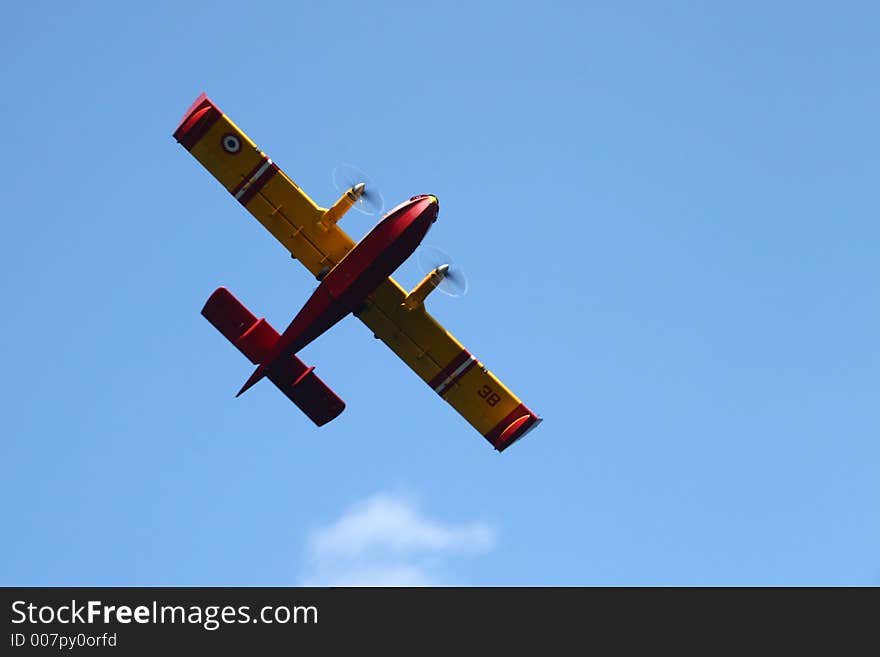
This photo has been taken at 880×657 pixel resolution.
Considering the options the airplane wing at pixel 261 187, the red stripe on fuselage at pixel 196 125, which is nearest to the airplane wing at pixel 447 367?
the airplane wing at pixel 261 187

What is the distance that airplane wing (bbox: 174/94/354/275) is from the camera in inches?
1809

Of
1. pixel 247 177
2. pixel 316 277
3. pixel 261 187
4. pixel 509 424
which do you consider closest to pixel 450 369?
pixel 509 424

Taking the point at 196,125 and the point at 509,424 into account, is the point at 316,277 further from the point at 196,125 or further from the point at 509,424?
the point at 509,424

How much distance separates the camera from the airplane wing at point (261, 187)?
151 ft

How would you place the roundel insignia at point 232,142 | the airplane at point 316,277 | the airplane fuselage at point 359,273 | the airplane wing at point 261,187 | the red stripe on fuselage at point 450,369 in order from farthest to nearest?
the red stripe on fuselage at point 450,369 < the roundel insignia at point 232,142 < the airplane wing at point 261,187 < the airplane at point 316,277 < the airplane fuselage at point 359,273

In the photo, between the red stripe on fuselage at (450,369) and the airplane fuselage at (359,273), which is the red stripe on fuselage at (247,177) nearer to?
the airplane fuselage at (359,273)

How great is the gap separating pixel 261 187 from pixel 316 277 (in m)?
3.64

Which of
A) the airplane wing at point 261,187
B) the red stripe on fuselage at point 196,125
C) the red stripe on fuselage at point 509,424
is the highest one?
the red stripe on fuselage at point 196,125

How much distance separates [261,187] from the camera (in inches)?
1817

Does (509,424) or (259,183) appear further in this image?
(509,424)

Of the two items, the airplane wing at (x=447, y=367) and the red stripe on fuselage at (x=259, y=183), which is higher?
the red stripe on fuselage at (x=259, y=183)

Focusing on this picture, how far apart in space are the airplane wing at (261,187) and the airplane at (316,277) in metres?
0.03
